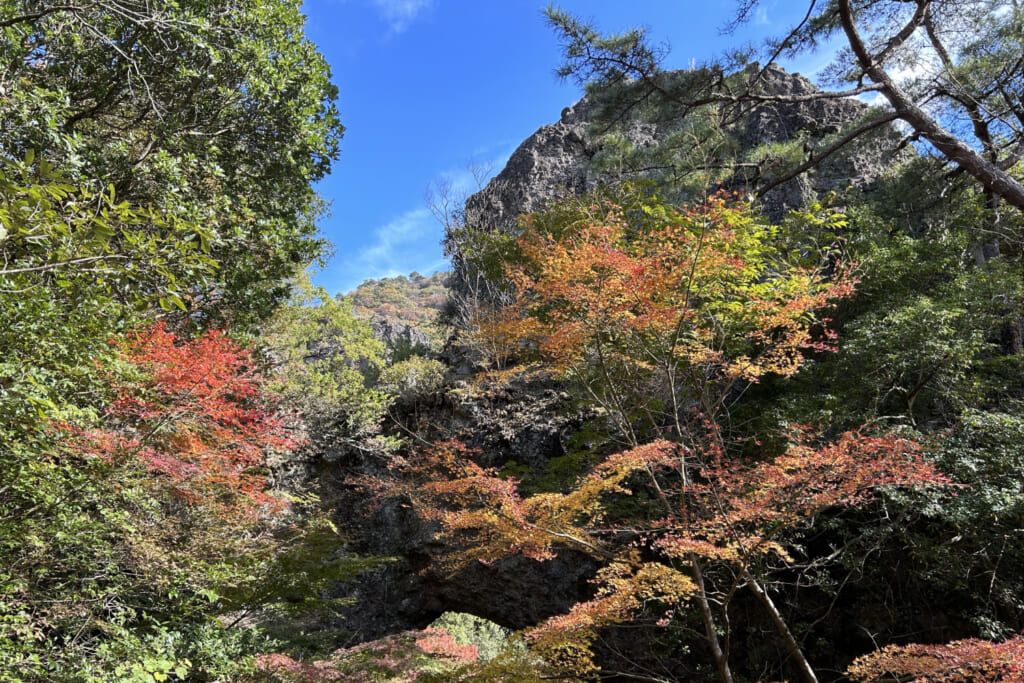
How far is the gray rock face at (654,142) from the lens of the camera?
12195 millimetres

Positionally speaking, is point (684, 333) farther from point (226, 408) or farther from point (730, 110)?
point (226, 408)

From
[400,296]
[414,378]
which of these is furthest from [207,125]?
[400,296]

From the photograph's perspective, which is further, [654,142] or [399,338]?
[399,338]

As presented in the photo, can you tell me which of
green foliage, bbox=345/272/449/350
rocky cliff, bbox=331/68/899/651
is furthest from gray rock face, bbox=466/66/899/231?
green foliage, bbox=345/272/449/350

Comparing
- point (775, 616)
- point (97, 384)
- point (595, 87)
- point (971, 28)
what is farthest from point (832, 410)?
point (97, 384)

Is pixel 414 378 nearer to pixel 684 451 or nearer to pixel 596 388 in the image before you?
pixel 596 388

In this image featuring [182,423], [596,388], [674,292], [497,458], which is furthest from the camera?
[497,458]

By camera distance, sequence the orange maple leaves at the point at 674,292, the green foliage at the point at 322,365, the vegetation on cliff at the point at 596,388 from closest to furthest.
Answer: the vegetation on cliff at the point at 596,388, the orange maple leaves at the point at 674,292, the green foliage at the point at 322,365

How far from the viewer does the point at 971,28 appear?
6.15 metres

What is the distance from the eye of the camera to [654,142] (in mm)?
10984

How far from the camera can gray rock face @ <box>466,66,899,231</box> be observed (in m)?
12.2

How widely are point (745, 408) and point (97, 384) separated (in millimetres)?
7503

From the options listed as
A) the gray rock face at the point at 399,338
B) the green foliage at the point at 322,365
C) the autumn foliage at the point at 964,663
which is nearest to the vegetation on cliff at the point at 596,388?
the autumn foliage at the point at 964,663

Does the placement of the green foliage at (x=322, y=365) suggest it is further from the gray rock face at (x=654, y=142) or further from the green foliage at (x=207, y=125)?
the gray rock face at (x=654, y=142)
